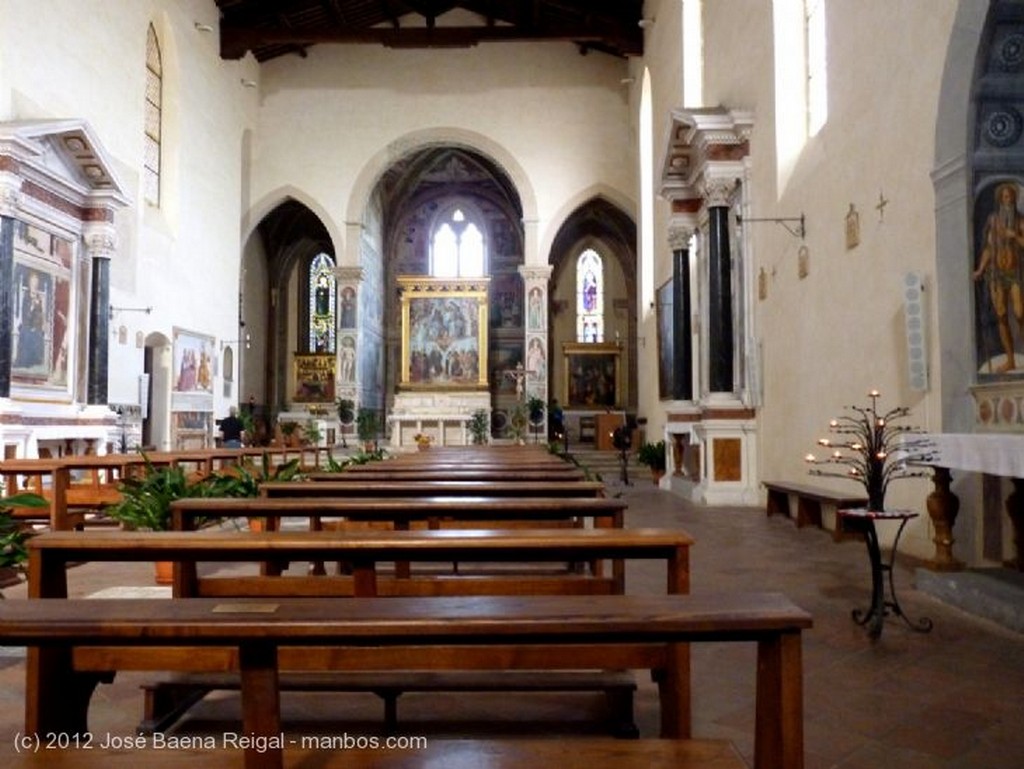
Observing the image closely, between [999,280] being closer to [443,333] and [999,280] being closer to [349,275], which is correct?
[349,275]

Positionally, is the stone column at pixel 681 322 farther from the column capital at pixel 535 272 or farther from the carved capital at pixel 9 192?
the carved capital at pixel 9 192

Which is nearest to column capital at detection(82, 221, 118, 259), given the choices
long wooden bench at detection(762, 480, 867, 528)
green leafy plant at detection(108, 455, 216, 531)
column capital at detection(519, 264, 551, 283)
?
green leafy plant at detection(108, 455, 216, 531)

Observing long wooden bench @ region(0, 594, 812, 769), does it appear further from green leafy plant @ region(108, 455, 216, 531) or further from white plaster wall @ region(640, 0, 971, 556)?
white plaster wall @ region(640, 0, 971, 556)

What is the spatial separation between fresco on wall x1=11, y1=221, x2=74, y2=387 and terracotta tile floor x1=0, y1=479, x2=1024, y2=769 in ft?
27.9

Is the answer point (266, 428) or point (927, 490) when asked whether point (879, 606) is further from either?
point (266, 428)

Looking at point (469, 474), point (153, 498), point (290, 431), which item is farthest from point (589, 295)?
point (153, 498)

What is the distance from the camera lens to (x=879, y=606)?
3.52 meters

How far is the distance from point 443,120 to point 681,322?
387 inches

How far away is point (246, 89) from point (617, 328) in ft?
36.2

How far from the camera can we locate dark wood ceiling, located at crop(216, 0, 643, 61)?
1759cm

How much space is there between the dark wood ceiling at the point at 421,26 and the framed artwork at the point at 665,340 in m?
6.52

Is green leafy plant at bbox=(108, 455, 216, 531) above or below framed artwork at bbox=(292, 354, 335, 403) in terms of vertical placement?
below

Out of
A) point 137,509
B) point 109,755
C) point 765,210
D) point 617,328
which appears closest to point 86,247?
point 137,509

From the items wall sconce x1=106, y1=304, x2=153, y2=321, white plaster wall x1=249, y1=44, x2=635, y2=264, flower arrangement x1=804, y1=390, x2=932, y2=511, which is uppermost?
white plaster wall x1=249, y1=44, x2=635, y2=264
